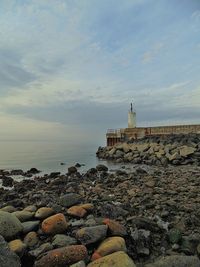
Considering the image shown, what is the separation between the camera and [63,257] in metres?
5.89

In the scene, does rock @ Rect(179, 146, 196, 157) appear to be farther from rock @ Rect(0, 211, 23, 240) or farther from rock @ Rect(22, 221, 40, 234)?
rock @ Rect(0, 211, 23, 240)

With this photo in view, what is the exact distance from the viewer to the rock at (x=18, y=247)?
6250 mm

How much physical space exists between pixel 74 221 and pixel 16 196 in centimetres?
695

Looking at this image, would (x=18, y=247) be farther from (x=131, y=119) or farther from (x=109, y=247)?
(x=131, y=119)

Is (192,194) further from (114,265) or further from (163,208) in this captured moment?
(114,265)

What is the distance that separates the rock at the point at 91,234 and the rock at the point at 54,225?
49 cm

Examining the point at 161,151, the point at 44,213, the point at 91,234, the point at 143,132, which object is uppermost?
the point at 143,132

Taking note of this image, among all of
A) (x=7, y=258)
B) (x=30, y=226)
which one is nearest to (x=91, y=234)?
(x=30, y=226)

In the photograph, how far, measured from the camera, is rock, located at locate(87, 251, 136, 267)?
5.40m

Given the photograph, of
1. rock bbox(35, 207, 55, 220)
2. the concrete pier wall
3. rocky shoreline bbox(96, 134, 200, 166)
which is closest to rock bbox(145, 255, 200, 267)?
rock bbox(35, 207, 55, 220)

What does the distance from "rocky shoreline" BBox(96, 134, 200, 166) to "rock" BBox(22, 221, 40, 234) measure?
19.8 m

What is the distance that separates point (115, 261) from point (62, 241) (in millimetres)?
1618

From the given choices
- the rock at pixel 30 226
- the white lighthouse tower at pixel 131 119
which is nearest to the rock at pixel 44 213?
the rock at pixel 30 226

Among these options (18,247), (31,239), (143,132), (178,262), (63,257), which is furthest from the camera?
(143,132)
